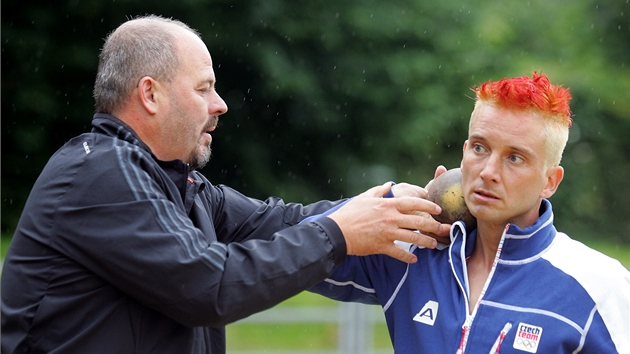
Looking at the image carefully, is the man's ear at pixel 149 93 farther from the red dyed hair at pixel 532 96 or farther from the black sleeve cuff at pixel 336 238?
the red dyed hair at pixel 532 96

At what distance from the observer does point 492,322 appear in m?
3.28

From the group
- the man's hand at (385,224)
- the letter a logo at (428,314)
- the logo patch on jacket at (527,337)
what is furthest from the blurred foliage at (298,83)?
the logo patch on jacket at (527,337)

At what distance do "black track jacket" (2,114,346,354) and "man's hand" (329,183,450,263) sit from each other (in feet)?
0.36

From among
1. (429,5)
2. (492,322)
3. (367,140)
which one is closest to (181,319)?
(492,322)

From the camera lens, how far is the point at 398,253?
358cm

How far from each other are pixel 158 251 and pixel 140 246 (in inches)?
2.9

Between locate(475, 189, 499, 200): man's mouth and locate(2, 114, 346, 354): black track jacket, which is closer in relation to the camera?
locate(2, 114, 346, 354): black track jacket

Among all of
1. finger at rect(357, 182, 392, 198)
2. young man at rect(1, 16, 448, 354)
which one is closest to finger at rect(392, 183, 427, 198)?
finger at rect(357, 182, 392, 198)

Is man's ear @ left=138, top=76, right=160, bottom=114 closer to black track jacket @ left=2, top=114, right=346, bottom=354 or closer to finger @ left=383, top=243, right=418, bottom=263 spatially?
black track jacket @ left=2, top=114, right=346, bottom=354

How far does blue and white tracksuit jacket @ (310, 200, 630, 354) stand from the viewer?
10.2ft

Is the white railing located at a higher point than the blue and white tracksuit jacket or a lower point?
lower

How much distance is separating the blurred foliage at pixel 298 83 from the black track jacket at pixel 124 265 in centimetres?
869

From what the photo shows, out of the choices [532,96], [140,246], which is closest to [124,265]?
[140,246]

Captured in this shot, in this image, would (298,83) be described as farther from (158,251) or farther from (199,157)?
(158,251)
